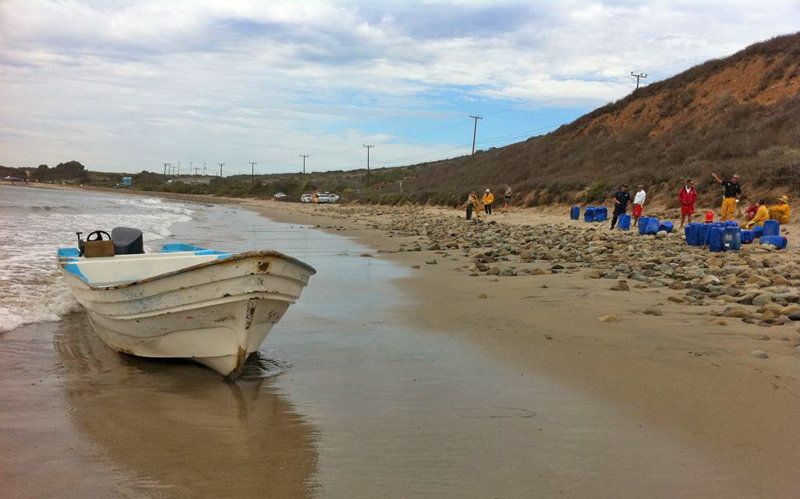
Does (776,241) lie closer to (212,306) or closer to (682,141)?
(212,306)

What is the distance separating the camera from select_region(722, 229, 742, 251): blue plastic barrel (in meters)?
12.0

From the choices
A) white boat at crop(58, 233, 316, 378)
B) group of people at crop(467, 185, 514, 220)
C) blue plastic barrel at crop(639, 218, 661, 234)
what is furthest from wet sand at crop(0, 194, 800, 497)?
group of people at crop(467, 185, 514, 220)

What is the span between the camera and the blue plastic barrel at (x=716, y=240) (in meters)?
12.1

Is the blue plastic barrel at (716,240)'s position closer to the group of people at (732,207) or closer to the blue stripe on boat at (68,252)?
the group of people at (732,207)

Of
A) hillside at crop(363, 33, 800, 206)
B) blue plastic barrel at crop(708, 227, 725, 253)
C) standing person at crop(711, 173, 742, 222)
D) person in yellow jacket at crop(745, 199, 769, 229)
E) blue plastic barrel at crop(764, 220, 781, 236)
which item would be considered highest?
hillside at crop(363, 33, 800, 206)

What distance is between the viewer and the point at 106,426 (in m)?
4.20

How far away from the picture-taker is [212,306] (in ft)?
17.2

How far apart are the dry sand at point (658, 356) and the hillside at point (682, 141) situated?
12.3m

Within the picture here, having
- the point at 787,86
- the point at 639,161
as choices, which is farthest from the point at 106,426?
the point at 787,86

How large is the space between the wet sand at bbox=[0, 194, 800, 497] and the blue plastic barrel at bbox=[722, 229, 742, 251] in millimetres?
6374

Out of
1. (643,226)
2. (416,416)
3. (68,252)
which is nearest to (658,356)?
(416,416)

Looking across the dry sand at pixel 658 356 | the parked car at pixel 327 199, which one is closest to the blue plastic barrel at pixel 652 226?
the dry sand at pixel 658 356

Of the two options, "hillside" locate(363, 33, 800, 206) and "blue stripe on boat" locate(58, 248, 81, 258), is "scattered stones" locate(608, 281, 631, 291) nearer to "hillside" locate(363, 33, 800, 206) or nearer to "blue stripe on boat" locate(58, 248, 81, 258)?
"blue stripe on boat" locate(58, 248, 81, 258)

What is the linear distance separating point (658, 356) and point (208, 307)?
3966 mm
